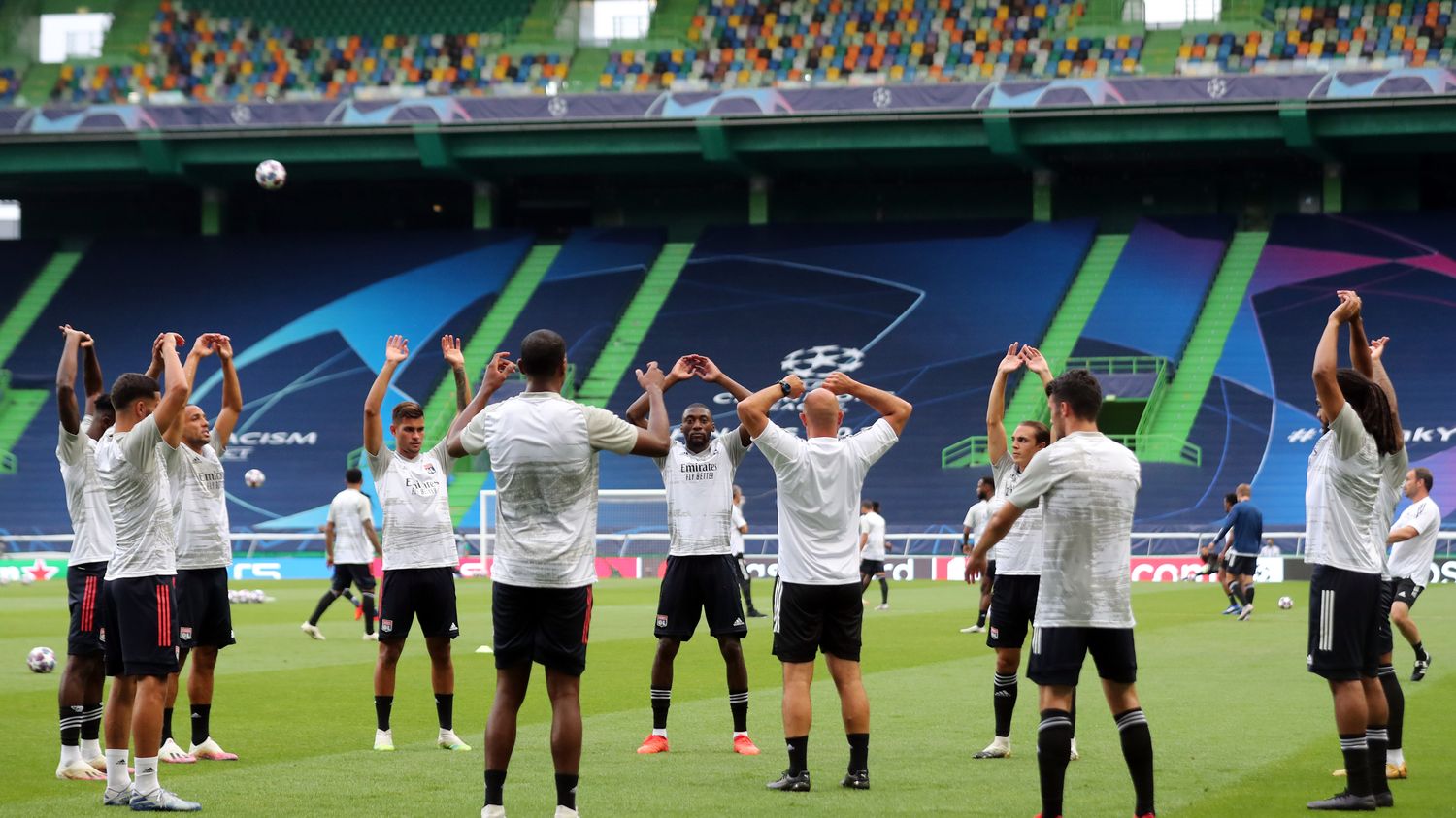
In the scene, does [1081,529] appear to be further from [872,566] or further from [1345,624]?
[872,566]

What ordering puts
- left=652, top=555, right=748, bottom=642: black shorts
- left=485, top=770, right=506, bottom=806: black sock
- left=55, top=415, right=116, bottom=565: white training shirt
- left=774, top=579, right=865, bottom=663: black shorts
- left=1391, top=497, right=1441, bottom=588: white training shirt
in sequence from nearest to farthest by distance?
1. left=485, top=770, right=506, bottom=806: black sock
2. left=774, top=579, right=865, bottom=663: black shorts
3. left=55, top=415, right=116, bottom=565: white training shirt
4. left=652, top=555, right=748, bottom=642: black shorts
5. left=1391, top=497, right=1441, bottom=588: white training shirt

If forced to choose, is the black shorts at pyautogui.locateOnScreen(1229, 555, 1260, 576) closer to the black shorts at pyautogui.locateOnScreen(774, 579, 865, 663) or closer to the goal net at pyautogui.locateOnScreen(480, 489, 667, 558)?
the goal net at pyautogui.locateOnScreen(480, 489, 667, 558)

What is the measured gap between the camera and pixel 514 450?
9.09 metres

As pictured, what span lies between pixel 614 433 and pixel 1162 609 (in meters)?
20.8

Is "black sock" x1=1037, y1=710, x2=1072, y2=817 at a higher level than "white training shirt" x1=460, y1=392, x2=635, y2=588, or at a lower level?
lower

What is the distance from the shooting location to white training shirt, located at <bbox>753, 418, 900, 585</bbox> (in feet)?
35.6

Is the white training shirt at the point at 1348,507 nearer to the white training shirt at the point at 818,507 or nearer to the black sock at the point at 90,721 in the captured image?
the white training shirt at the point at 818,507

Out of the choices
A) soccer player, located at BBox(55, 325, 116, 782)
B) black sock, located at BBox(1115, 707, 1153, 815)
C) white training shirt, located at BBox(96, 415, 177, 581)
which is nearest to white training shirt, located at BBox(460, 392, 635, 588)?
white training shirt, located at BBox(96, 415, 177, 581)

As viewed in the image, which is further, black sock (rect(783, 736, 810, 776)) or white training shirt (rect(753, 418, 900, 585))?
white training shirt (rect(753, 418, 900, 585))

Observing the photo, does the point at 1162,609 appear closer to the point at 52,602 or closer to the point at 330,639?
the point at 330,639

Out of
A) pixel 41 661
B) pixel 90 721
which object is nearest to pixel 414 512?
pixel 90 721

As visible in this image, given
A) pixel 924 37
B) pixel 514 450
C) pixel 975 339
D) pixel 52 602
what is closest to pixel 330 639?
pixel 52 602

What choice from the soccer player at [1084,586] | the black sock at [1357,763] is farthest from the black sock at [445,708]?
the black sock at [1357,763]

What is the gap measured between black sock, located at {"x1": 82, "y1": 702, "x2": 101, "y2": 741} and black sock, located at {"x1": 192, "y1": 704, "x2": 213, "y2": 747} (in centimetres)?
84
